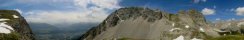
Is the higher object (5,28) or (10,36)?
(5,28)

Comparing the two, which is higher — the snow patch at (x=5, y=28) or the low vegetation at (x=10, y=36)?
the snow patch at (x=5, y=28)

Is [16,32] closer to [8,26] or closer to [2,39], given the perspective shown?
[8,26]

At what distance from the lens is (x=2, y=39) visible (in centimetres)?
16325

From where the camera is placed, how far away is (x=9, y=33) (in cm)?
17162

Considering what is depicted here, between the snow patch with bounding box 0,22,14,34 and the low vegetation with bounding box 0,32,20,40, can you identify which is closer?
the low vegetation with bounding box 0,32,20,40

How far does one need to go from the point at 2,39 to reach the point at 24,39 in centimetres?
1901

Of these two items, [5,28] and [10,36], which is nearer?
[10,36]

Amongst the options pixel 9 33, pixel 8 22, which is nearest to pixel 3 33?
pixel 9 33

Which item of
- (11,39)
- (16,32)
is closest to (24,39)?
(16,32)

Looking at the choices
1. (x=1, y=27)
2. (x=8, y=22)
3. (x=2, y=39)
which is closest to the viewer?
(x=2, y=39)

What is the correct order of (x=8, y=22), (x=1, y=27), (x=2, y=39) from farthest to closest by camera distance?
(x=8, y=22)
(x=1, y=27)
(x=2, y=39)

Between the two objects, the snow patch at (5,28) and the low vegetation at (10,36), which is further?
the snow patch at (5,28)

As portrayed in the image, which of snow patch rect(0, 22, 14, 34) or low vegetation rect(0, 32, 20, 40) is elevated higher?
snow patch rect(0, 22, 14, 34)

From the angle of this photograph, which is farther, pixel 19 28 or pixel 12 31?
pixel 19 28
